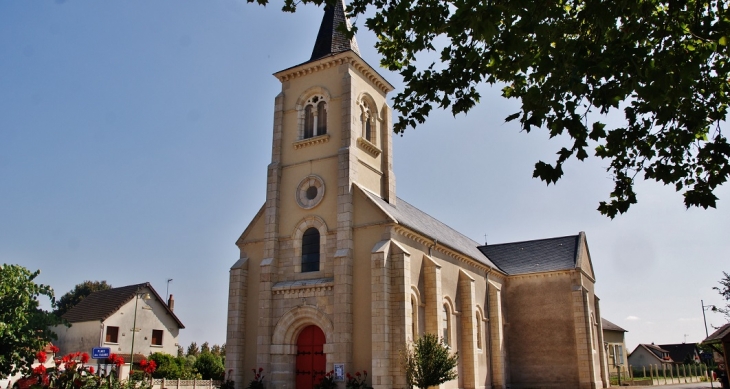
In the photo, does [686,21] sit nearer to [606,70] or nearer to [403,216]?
[606,70]

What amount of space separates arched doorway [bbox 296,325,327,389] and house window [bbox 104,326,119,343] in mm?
22186

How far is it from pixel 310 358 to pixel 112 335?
23.2m

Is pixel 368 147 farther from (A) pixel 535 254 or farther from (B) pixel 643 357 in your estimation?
(B) pixel 643 357

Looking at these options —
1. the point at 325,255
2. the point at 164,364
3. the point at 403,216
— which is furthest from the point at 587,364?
the point at 164,364

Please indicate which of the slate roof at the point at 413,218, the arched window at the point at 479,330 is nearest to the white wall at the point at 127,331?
the slate roof at the point at 413,218

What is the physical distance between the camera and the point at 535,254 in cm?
3628

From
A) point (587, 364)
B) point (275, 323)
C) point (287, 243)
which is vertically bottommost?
point (587, 364)

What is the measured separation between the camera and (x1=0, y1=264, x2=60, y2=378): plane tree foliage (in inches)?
671

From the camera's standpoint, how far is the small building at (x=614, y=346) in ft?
132

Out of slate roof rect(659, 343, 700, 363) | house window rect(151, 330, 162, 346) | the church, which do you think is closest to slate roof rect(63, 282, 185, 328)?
house window rect(151, 330, 162, 346)

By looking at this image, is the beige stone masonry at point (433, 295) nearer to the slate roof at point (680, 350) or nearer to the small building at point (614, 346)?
the small building at point (614, 346)

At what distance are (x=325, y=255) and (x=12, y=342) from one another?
427 inches

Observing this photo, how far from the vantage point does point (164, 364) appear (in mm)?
33906

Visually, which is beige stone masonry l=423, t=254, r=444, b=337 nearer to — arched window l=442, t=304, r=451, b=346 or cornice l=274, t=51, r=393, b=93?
arched window l=442, t=304, r=451, b=346
